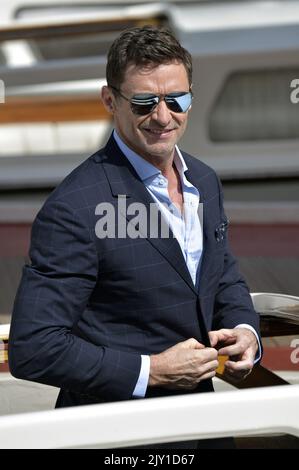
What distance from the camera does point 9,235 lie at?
238 inches

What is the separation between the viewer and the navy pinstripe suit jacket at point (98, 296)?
1.79 meters

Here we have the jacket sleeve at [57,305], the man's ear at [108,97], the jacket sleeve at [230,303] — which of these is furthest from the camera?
the jacket sleeve at [230,303]

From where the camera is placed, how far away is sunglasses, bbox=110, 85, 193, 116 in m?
1.83

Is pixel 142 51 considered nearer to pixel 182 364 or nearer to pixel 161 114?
pixel 161 114

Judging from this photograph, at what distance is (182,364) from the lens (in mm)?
1838

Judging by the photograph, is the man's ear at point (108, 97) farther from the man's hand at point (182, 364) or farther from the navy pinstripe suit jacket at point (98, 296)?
the man's hand at point (182, 364)

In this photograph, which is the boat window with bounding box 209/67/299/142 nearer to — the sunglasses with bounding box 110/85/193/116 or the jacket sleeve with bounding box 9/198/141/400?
the sunglasses with bounding box 110/85/193/116

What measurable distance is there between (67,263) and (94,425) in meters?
0.29

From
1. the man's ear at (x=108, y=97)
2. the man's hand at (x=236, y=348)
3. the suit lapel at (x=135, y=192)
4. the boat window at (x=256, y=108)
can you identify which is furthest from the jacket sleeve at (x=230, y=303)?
the boat window at (x=256, y=108)

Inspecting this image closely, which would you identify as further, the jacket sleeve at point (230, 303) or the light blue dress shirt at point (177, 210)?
the jacket sleeve at point (230, 303)

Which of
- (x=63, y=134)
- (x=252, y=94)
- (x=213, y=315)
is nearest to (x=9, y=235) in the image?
(x=63, y=134)

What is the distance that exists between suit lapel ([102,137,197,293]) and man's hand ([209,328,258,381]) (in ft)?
0.51

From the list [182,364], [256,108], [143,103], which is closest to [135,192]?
[143,103]
